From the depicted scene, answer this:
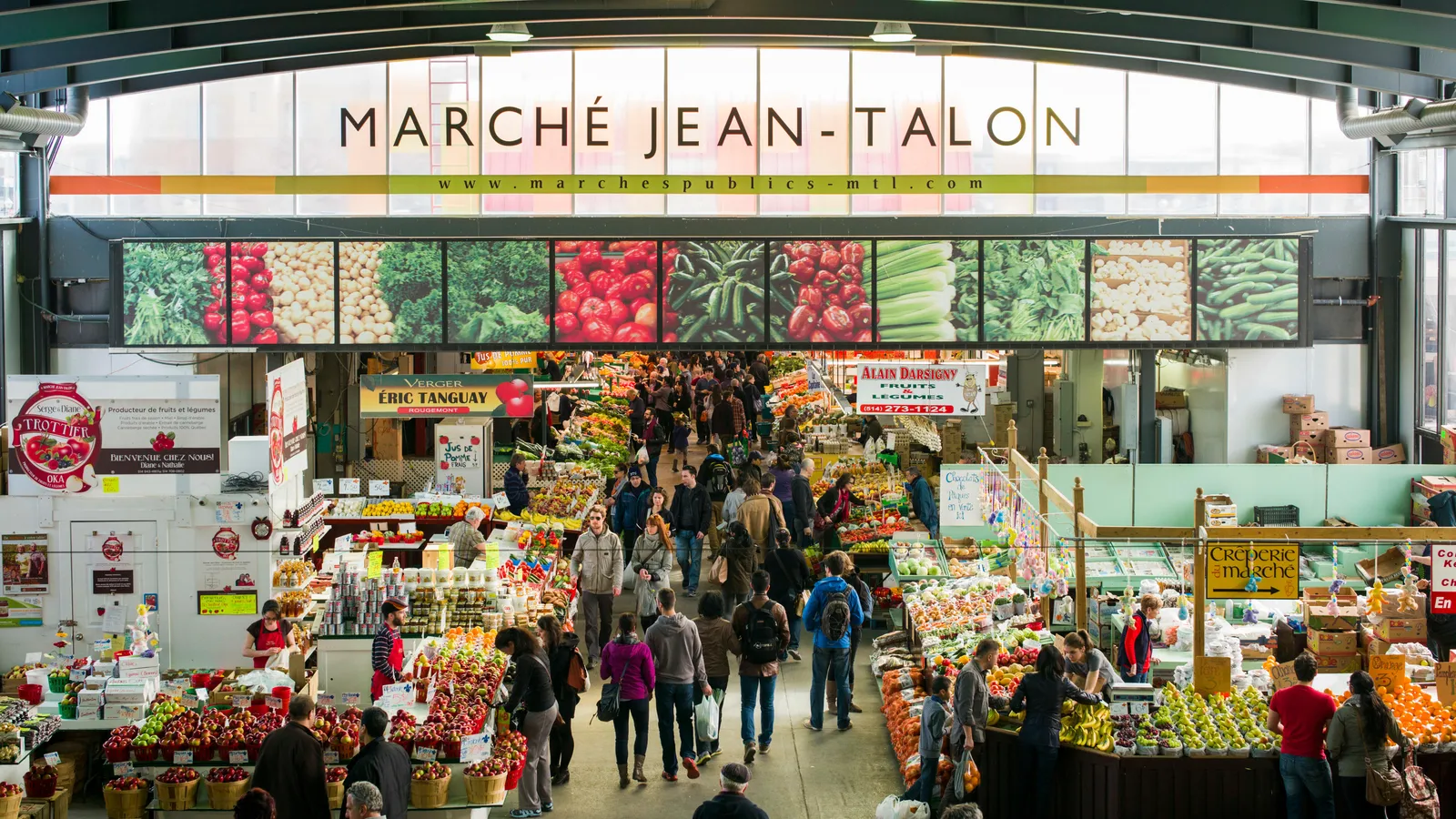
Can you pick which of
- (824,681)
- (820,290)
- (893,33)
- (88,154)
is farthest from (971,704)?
(88,154)

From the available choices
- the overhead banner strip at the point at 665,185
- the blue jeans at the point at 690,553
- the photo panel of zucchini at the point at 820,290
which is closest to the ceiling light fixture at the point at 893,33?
the photo panel of zucchini at the point at 820,290

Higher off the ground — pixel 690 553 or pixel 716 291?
pixel 716 291

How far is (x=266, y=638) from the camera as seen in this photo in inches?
494

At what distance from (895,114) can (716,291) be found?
3087 millimetres

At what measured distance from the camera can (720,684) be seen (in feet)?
39.2

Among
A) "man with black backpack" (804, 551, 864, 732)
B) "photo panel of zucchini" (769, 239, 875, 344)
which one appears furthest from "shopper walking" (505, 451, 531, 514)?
"man with black backpack" (804, 551, 864, 732)

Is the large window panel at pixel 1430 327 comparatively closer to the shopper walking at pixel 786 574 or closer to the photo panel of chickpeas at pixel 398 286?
the shopper walking at pixel 786 574

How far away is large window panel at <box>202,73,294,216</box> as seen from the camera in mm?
17297

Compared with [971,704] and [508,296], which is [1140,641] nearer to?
[971,704]

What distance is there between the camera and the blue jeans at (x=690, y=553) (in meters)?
16.8

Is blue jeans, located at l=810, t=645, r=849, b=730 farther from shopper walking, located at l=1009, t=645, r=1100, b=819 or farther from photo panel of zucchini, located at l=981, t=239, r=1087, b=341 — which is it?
photo panel of zucchini, located at l=981, t=239, r=1087, b=341

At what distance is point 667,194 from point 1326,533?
8747 millimetres

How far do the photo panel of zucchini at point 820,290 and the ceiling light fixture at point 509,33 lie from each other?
3.39m

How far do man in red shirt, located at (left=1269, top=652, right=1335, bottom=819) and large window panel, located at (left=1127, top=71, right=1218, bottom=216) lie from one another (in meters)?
8.67
